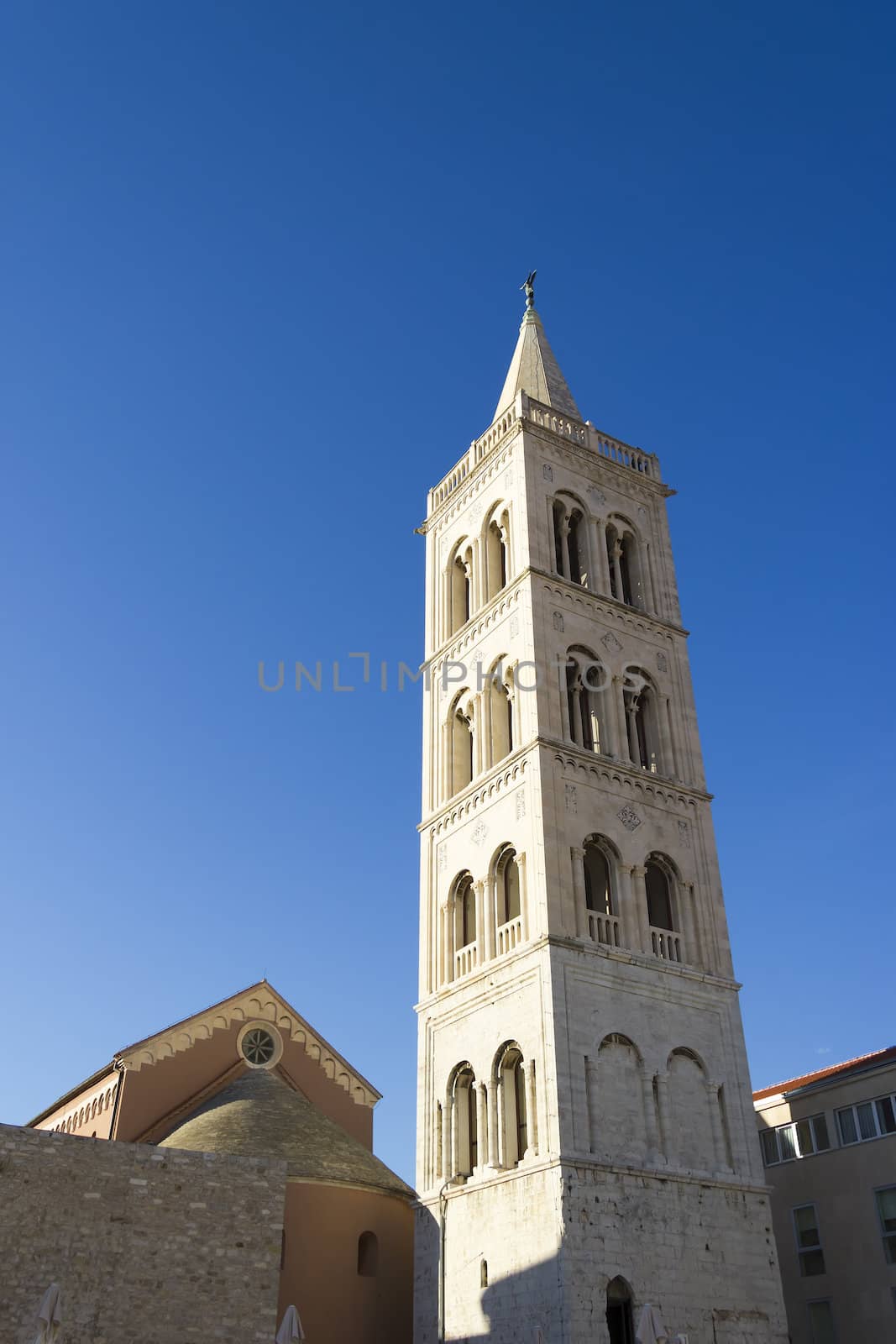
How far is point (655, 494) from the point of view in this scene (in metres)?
37.5

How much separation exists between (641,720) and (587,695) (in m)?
2.02

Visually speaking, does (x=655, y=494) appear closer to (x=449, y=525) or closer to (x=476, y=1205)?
(x=449, y=525)

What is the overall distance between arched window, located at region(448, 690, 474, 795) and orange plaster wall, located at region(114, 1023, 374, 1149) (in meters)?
9.96

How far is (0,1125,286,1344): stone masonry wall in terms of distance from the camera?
2184cm

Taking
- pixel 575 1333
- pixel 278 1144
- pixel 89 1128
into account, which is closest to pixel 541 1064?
pixel 575 1333

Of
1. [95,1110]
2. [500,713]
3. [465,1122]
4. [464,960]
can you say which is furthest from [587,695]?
A: [95,1110]

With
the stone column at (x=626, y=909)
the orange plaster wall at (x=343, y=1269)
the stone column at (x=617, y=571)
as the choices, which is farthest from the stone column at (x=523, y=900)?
the stone column at (x=617, y=571)

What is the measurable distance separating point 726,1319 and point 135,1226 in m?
12.1

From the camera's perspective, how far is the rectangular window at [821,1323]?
2880 centimetres

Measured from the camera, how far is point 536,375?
39156 mm

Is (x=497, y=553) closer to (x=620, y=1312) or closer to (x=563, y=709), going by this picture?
(x=563, y=709)

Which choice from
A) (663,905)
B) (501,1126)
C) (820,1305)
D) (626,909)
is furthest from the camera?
(663,905)

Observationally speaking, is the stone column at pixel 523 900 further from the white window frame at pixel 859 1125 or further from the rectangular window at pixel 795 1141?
the white window frame at pixel 859 1125

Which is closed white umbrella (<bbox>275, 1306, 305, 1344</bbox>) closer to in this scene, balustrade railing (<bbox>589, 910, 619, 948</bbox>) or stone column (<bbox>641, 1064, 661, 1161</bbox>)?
stone column (<bbox>641, 1064, 661, 1161</bbox>)
